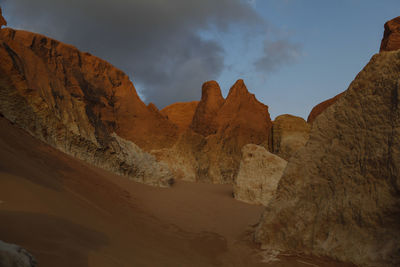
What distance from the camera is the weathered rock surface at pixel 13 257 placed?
1205 mm

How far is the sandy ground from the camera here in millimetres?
1883

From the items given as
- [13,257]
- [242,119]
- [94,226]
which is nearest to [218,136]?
[242,119]

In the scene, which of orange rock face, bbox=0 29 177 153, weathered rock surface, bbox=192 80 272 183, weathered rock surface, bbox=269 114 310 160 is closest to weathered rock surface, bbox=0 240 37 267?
orange rock face, bbox=0 29 177 153

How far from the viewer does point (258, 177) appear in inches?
336

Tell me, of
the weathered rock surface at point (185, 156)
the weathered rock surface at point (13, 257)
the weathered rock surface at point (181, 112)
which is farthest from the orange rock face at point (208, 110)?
the weathered rock surface at point (13, 257)

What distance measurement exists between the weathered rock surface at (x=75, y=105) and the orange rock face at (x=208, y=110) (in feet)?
19.8

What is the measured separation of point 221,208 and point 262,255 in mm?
3370

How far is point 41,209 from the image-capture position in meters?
2.38

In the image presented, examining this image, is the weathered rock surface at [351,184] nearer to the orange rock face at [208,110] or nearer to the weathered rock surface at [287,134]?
the weathered rock surface at [287,134]

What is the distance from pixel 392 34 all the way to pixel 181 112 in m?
26.4

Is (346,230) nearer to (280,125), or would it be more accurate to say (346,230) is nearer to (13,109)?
(13,109)

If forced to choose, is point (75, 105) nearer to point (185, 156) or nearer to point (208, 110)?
point (185, 156)

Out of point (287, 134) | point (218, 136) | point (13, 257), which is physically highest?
point (287, 134)

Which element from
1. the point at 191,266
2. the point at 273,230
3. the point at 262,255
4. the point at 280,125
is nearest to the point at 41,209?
the point at 191,266
